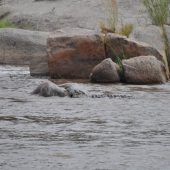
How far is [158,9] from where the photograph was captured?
1775cm

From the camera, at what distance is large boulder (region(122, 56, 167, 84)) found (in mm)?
16453

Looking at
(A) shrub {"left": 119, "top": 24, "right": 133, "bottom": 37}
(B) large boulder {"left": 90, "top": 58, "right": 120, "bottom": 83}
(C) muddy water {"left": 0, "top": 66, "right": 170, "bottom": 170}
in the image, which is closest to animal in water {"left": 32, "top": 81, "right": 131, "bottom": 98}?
(C) muddy water {"left": 0, "top": 66, "right": 170, "bottom": 170}

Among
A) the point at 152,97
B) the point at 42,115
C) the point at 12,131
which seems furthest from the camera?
the point at 152,97

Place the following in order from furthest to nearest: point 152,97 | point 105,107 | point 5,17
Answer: point 5,17 → point 152,97 → point 105,107

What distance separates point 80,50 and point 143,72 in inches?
70.0

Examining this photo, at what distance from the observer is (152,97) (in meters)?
14.1

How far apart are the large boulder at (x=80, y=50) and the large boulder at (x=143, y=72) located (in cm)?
101

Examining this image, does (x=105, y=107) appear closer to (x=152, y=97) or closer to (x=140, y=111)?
(x=140, y=111)

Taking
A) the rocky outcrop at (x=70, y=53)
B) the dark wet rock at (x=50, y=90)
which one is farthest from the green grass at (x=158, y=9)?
the dark wet rock at (x=50, y=90)

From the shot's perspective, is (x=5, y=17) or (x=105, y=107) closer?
(x=105, y=107)

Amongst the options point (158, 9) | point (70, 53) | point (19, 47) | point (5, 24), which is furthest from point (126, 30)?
point (5, 24)

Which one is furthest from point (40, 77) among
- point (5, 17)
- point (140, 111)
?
point (5, 17)

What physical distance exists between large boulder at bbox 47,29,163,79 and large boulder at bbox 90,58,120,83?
0.98 metres

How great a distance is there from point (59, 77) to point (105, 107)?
15.8ft
